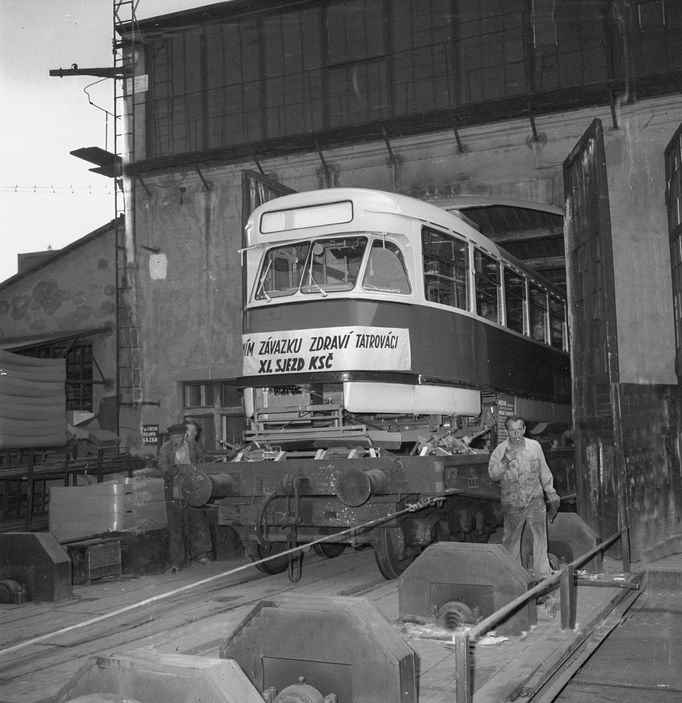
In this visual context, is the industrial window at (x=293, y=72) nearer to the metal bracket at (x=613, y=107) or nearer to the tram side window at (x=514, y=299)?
the metal bracket at (x=613, y=107)

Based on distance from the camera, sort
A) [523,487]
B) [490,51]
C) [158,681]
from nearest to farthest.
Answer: [158,681] < [523,487] < [490,51]

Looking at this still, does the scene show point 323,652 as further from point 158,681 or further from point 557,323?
point 557,323

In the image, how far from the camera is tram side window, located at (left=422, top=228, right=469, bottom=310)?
10.1 metres

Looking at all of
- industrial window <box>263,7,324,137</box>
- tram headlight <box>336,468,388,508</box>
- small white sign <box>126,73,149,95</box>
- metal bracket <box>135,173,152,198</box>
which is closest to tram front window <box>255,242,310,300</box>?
tram headlight <box>336,468,388,508</box>

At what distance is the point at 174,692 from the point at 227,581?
6.60 m

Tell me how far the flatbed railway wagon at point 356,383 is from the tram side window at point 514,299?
4.91 ft

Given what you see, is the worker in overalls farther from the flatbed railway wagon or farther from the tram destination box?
the tram destination box

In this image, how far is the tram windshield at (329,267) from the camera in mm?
9766

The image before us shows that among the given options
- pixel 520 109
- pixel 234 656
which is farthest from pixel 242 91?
pixel 234 656

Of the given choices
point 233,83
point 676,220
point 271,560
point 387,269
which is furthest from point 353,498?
point 233,83

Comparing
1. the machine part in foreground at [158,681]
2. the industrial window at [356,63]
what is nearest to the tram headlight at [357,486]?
the machine part in foreground at [158,681]

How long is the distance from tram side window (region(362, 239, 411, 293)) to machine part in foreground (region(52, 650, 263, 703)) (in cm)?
656

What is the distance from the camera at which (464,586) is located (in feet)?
23.1

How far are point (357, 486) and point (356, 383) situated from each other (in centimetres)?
122
